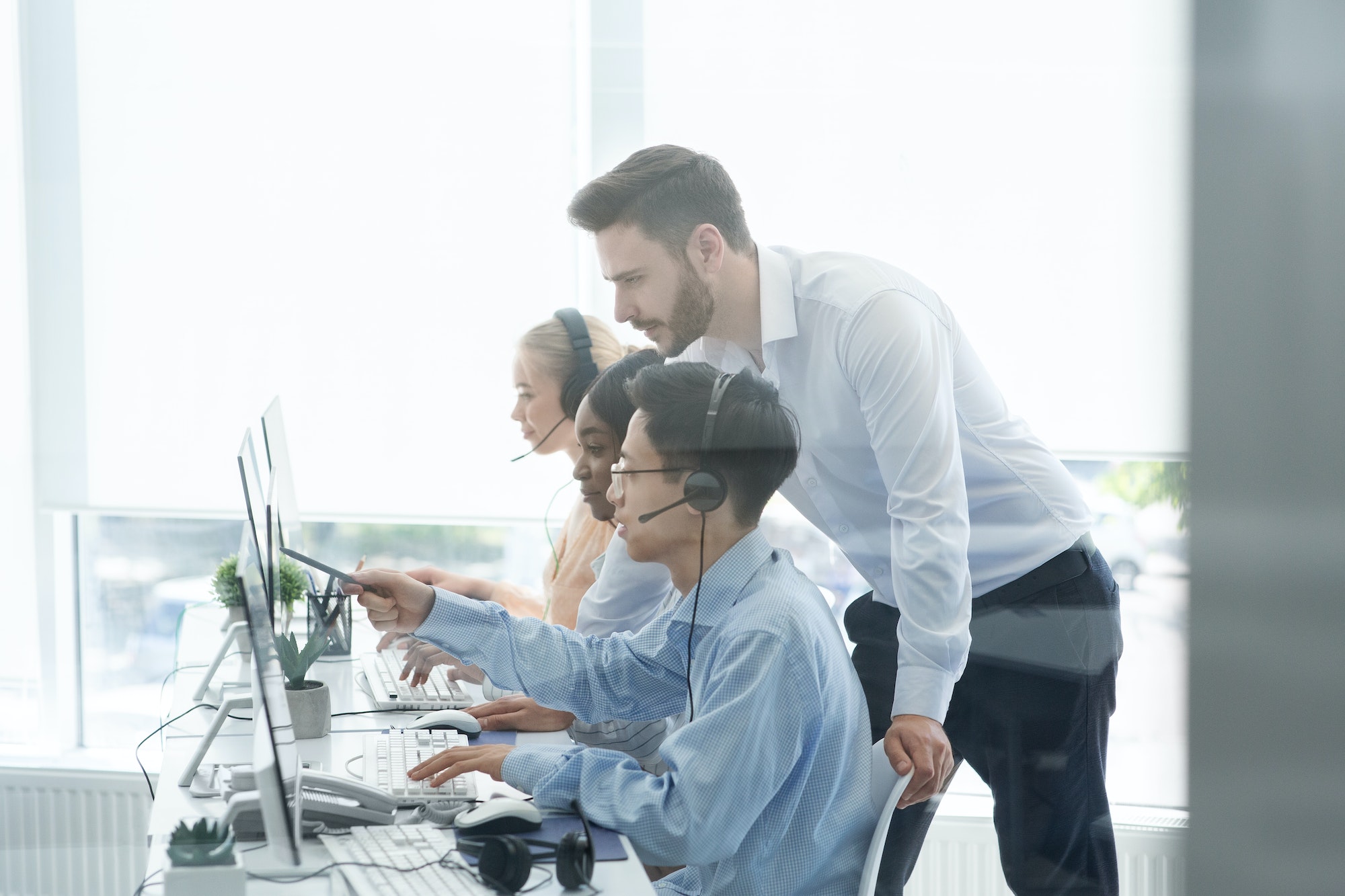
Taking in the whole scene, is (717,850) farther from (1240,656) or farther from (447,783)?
(1240,656)

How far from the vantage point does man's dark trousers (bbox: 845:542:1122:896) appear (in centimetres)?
142

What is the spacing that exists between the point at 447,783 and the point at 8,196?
1.84 metres

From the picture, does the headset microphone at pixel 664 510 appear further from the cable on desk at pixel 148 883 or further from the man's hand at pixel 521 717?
the cable on desk at pixel 148 883

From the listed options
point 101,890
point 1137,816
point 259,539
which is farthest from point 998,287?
point 101,890

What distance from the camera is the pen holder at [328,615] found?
1.46 meters

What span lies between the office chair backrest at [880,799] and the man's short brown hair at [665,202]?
2.44 feet

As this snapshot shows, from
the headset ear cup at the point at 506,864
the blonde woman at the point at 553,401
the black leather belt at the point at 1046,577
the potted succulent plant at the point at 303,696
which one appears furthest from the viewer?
the blonde woman at the point at 553,401

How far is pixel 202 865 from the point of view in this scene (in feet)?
2.58

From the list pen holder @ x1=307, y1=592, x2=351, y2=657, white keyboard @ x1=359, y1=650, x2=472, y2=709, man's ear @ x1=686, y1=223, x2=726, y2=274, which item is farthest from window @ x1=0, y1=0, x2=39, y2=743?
man's ear @ x1=686, y1=223, x2=726, y2=274

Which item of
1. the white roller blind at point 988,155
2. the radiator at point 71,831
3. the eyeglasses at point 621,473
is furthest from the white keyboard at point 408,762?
the radiator at point 71,831

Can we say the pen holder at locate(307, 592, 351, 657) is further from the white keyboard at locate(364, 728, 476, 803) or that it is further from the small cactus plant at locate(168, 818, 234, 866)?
the small cactus plant at locate(168, 818, 234, 866)

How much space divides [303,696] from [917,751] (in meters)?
0.75

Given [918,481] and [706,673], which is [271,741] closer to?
[706,673]

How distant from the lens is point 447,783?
107 cm
